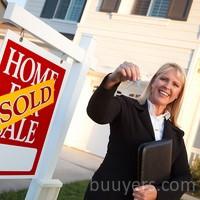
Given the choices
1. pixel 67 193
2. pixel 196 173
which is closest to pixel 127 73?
pixel 67 193

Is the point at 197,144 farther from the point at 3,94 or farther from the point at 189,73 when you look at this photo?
the point at 3,94

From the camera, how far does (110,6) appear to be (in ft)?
42.6

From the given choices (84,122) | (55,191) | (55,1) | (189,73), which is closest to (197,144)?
(189,73)

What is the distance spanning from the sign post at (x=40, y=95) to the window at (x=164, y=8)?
30.5 feet

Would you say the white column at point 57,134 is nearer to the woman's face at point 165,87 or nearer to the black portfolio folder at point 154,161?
the woman's face at point 165,87

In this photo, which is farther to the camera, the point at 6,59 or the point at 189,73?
the point at 189,73

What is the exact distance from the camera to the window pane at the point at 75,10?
48.8 ft

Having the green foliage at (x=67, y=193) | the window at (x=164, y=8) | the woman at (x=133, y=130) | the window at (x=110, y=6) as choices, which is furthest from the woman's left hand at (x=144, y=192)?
the window at (x=110, y=6)

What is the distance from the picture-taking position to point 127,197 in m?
2.42

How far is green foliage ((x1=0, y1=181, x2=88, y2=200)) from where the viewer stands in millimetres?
5471

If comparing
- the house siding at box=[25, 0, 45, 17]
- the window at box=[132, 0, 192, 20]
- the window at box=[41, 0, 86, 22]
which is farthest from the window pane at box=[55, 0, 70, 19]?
the window at box=[132, 0, 192, 20]

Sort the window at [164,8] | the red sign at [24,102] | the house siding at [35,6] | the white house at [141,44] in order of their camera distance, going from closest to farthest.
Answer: the red sign at [24,102], the white house at [141,44], the window at [164,8], the house siding at [35,6]

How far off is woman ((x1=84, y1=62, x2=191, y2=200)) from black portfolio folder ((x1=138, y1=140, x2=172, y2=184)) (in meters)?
0.04

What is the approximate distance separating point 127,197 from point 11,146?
74 centimetres
